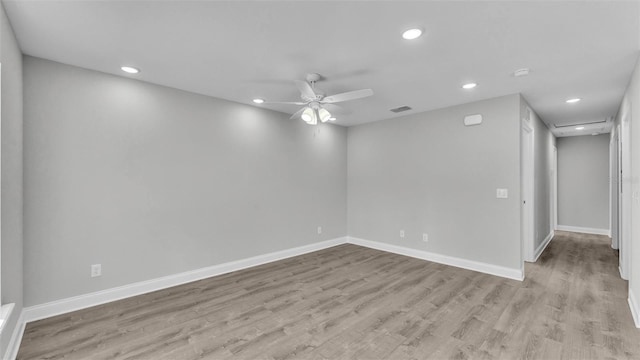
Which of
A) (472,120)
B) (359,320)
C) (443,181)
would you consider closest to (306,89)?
(359,320)

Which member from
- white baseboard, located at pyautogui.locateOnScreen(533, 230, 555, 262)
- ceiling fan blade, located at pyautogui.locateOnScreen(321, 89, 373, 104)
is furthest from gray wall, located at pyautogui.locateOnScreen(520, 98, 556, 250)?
ceiling fan blade, located at pyautogui.locateOnScreen(321, 89, 373, 104)

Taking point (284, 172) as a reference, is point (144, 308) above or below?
below

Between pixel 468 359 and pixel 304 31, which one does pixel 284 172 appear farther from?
pixel 468 359

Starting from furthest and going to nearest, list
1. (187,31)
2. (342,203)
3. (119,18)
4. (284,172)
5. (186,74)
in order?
(342,203)
(284,172)
(186,74)
(187,31)
(119,18)

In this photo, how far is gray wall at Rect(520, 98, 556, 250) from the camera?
4.88m

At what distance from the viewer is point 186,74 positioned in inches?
125

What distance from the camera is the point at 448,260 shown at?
452cm

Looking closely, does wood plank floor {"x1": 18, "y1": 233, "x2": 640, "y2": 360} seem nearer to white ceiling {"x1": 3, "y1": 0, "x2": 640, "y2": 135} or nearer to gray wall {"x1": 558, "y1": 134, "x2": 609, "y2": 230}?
white ceiling {"x1": 3, "y1": 0, "x2": 640, "y2": 135}

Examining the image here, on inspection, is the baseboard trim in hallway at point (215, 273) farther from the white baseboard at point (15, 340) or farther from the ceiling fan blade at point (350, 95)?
the ceiling fan blade at point (350, 95)

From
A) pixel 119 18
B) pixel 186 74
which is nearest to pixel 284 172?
pixel 186 74

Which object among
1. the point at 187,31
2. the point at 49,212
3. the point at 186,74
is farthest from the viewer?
the point at 186,74

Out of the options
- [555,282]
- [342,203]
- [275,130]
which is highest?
[275,130]

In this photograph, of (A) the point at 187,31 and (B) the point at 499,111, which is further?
(B) the point at 499,111

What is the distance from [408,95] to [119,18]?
322 cm
